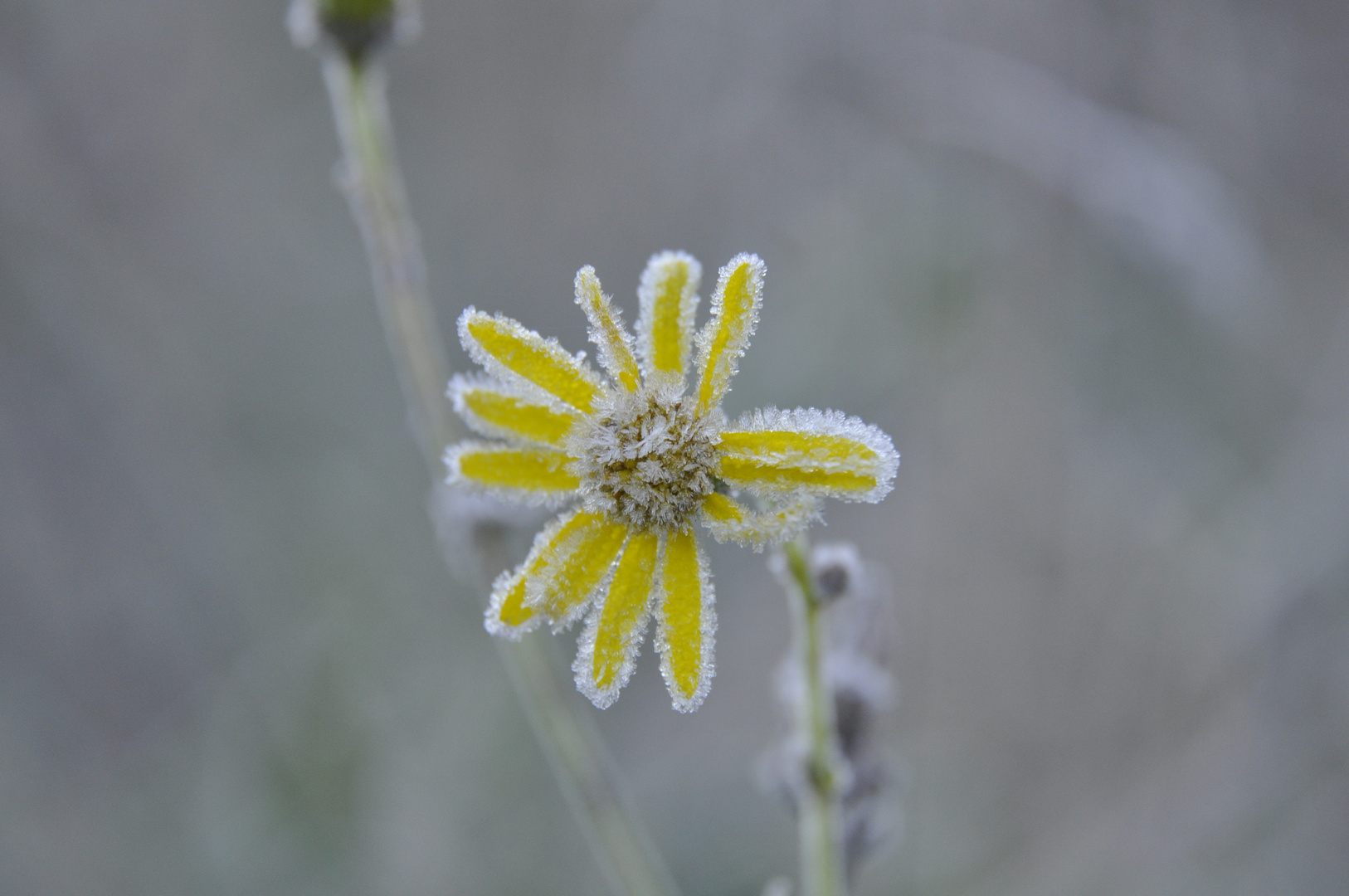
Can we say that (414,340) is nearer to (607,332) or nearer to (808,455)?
(607,332)

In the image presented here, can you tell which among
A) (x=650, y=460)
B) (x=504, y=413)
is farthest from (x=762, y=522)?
(x=504, y=413)

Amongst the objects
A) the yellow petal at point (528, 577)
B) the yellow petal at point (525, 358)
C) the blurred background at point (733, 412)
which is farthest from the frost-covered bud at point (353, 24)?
the blurred background at point (733, 412)

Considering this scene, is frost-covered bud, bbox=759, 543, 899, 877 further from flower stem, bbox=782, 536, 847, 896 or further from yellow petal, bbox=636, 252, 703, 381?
yellow petal, bbox=636, 252, 703, 381

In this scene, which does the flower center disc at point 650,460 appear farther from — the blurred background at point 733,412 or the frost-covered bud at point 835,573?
the blurred background at point 733,412

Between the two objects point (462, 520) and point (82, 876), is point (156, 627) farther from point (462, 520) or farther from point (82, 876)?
point (462, 520)

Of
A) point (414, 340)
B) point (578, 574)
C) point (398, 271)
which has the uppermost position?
point (398, 271)

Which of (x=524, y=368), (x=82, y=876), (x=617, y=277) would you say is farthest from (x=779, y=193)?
(x=82, y=876)

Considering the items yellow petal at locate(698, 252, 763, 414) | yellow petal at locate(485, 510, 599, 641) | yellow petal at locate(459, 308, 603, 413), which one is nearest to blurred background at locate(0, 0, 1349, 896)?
yellow petal at locate(698, 252, 763, 414)
